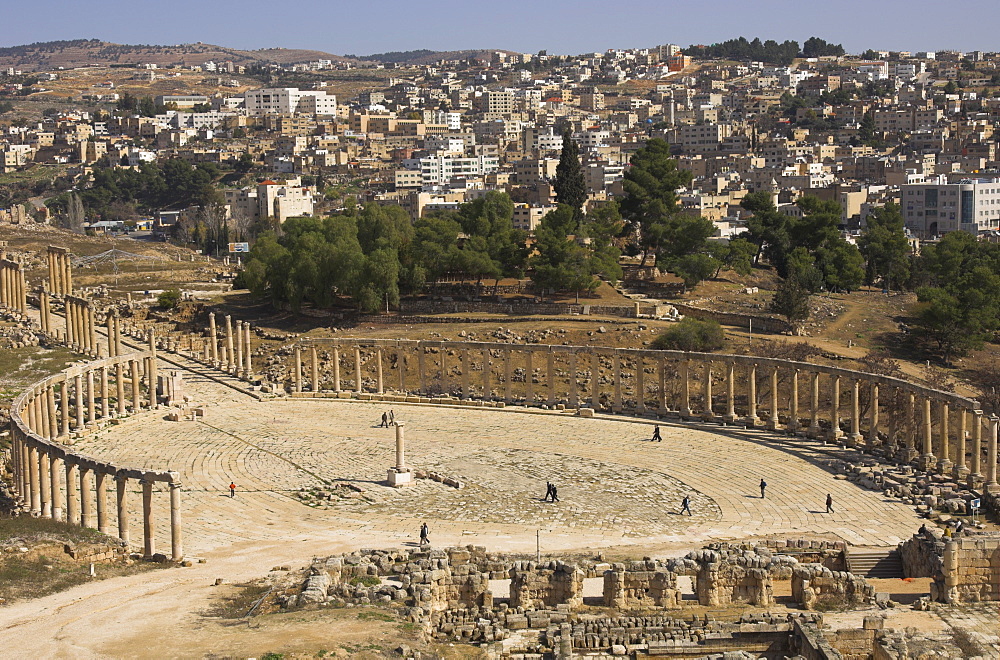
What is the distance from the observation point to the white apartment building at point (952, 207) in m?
115

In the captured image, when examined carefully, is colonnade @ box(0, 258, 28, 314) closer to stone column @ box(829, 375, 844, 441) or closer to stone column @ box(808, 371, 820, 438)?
stone column @ box(808, 371, 820, 438)

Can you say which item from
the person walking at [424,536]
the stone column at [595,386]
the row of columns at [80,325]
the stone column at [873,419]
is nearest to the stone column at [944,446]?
the stone column at [873,419]

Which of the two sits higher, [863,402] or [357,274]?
[357,274]

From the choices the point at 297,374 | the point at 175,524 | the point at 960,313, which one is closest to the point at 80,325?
the point at 297,374

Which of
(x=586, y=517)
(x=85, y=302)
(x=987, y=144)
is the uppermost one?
(x=987, y=144)

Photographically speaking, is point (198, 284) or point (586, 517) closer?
point (586, 517)

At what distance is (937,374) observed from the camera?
181ft

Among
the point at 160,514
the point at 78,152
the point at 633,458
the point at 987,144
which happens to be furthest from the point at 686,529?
the point at 78,152

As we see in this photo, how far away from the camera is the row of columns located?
58.0 meters

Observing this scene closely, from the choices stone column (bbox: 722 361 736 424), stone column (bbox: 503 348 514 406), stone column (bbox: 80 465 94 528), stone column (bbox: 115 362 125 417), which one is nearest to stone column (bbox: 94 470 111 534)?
stone column (bbox: 80 465 94 528)

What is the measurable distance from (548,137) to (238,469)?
157 meters

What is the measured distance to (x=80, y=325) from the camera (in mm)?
59688

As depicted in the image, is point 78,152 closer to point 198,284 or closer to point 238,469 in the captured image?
point 198,284

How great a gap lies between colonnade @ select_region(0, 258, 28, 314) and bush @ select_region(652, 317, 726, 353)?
119 feet
